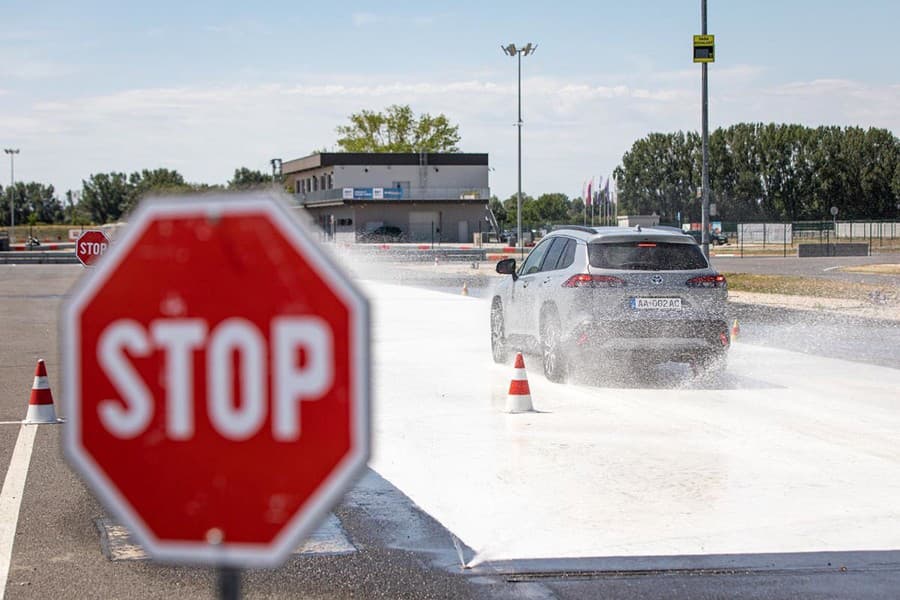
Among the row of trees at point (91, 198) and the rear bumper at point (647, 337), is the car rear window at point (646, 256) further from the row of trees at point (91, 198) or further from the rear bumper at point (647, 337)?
the row of trees at point (91, 198)

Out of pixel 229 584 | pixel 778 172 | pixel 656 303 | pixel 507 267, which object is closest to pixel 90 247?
pixel 507 267

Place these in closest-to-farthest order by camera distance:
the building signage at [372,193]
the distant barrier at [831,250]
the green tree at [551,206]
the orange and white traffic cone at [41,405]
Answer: the orange and white traffic cone at [41,405] < the distant barrier at [831,250] < the building signage at [372,193] < the green tree at [551,206]

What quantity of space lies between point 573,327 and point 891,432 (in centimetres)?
392

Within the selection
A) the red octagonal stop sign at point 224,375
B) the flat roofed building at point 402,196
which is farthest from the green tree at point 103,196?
the red octagonal stop sign at point 224,375

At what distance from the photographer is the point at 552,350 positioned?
1340 cm

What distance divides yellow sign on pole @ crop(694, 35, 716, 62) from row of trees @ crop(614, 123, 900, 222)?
9686 cm

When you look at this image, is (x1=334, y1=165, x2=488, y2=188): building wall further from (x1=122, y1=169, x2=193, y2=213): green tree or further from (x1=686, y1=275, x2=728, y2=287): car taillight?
(x1=686, y1=275, x2=728, y2=287): car taillight

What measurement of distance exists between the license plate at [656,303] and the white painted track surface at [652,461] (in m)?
0.86

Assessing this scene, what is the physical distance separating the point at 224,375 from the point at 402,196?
313 ft

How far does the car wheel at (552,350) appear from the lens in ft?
A: 43.2

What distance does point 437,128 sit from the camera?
428 ft

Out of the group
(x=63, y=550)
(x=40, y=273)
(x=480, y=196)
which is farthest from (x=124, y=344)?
(x=480, y=196)

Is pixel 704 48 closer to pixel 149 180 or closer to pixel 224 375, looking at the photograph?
pixel 224 375

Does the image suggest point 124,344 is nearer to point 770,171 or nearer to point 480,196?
point 480,196
